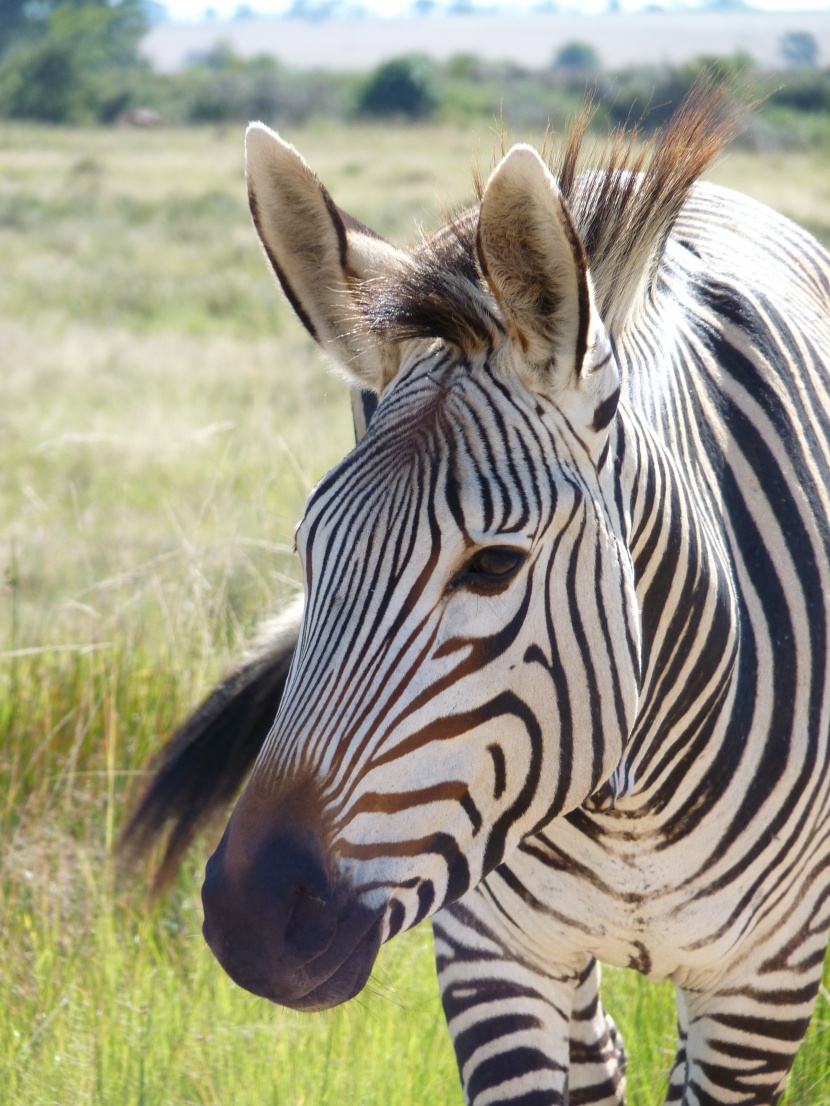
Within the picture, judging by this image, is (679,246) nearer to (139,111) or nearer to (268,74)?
(139,111)

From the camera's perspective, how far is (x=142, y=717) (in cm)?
403

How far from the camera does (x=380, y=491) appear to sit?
4.96ft

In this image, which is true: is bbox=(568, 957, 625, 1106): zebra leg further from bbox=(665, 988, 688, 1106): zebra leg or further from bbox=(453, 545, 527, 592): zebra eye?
bbox=(453, 545, 527, 592): zebra eye

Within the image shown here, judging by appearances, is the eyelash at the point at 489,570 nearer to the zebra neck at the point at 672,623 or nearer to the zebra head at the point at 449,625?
the zebra head at the point at 449,625

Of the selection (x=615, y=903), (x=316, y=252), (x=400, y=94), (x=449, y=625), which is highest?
(x=316, y=252)

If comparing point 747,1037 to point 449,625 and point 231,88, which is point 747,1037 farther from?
point 231,88

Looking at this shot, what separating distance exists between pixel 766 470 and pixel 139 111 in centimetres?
4369

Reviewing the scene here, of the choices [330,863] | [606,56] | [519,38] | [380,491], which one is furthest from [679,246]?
[519,38]

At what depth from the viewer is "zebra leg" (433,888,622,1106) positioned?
6.76 ft

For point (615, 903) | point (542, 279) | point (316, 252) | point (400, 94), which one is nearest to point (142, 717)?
point (615, 903)

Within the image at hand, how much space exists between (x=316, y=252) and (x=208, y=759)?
4.92 ft

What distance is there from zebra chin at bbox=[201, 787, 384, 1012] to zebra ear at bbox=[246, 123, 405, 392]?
73 cm

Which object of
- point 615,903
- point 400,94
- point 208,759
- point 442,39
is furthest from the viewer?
point 442,39

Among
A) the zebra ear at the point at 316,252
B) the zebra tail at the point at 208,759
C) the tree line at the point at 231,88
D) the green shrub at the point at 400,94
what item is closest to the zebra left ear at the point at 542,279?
the zebra ear at the point at 316,252
